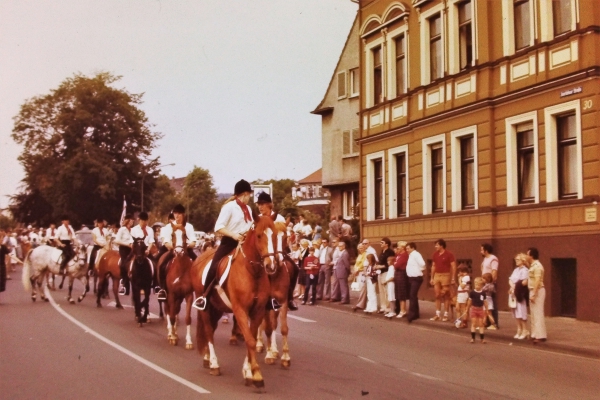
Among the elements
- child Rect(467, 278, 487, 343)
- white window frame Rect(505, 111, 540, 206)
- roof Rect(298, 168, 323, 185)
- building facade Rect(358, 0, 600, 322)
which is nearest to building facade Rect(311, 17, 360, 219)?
building facade Rect(358, 0, 600, 322)

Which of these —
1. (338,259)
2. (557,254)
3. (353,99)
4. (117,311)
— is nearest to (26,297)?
(117,311)

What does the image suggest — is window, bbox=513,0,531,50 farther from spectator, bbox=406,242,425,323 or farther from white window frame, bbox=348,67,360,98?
white window frame, bbox=348,67,360,98

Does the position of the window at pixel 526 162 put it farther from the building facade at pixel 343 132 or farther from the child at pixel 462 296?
the building facade at pixel 343 132

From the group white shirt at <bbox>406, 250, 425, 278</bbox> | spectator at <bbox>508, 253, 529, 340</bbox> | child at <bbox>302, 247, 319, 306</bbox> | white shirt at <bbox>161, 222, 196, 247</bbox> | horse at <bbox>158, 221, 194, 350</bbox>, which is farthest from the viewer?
child at <bbox>302, 247, 319, 306</bbox>

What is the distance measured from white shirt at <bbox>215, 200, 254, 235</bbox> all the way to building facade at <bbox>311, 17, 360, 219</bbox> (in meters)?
36.0

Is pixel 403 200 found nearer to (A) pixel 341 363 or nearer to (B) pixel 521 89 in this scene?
(B) pixel 521 89

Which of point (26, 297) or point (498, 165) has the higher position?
point (498, 165)

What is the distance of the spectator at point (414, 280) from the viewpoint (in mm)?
23781

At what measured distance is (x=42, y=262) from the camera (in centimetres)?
2773

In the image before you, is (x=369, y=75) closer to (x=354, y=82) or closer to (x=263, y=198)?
(x=354, y=82)

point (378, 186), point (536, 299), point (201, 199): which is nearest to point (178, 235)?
point (536, 299)

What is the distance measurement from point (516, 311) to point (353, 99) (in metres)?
31.8

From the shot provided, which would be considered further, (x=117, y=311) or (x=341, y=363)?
(x=117, y=311)

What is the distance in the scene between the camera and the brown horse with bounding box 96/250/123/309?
25.0 metres
